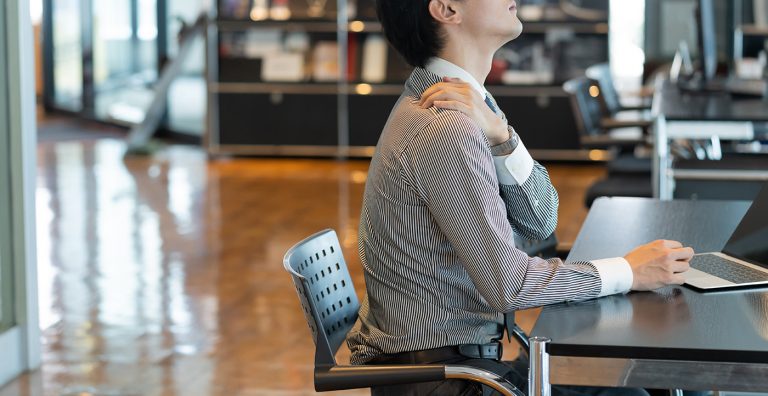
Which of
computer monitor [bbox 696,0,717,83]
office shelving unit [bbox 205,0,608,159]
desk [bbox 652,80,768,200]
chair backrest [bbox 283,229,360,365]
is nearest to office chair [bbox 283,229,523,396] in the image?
chair backrest [bbox 283,229,360,365]

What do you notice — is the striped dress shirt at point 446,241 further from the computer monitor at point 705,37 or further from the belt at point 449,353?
the computer monitor at point 705,37

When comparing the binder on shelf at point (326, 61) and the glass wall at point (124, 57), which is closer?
the binder on shelf at point (326, 61)

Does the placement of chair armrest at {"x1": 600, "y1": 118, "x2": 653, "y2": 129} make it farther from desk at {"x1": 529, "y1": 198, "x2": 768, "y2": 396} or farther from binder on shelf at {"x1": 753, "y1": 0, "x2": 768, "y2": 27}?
desk at {"x1": 529, "y1": 198, "x2": 768, "y2": 396}

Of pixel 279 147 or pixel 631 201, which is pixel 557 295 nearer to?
pixel 631 201

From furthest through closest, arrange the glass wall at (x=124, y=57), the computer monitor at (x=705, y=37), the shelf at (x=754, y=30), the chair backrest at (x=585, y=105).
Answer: the glass wall at (x=124, y=57) < the shelf at (x=754, y=30) < the computer monitor at (x=705, y=37) < the chair backrest at (x=585, y=105)

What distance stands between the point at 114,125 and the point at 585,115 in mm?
7385

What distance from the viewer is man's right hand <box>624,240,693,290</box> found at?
1.85 meters

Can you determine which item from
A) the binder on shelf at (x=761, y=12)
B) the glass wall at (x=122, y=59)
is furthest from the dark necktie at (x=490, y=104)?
the glass wall at (x=122, y=59)

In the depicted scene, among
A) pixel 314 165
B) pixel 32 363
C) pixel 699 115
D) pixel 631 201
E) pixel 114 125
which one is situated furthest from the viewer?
pixel 114 125

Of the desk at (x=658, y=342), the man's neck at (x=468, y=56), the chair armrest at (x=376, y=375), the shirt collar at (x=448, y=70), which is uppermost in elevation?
the man's neck at (x=468, y=56)

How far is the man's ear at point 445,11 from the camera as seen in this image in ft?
6.69

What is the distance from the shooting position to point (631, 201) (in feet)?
8.93

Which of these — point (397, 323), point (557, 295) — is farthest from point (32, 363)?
point (557, 295)

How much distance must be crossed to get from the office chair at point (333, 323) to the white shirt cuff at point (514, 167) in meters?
0.32
